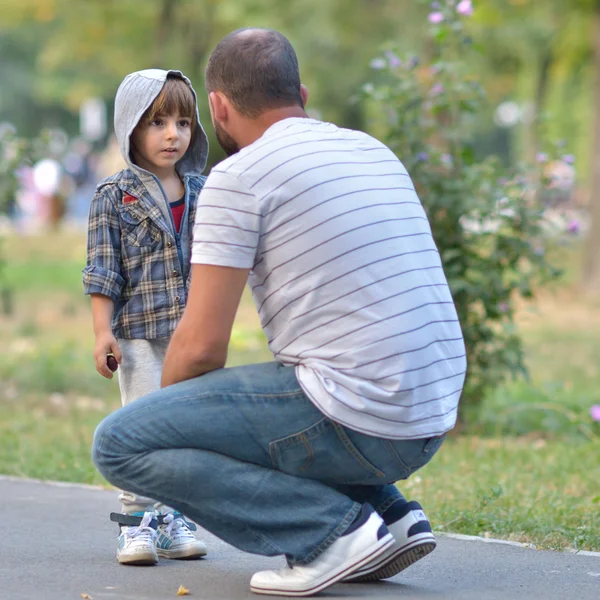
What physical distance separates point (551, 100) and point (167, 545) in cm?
3279

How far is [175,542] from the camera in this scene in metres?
4.15

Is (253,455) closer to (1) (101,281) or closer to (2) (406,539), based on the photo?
(2) (406,539)

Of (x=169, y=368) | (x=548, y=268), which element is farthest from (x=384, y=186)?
(x=548, y=268)

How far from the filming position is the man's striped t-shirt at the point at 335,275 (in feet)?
11.0

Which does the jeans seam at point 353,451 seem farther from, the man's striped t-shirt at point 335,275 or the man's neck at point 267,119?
the man's neck at point 267,119

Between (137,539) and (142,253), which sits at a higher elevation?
(142,253)

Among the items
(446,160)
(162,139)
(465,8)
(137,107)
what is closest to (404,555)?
(162,139)

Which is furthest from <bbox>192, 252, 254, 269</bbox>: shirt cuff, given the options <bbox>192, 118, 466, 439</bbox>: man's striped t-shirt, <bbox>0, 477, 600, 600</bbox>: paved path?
<bbox>0, 477, 600, 600</bbox>: paved path

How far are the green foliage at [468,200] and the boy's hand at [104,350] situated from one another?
10.8 ft

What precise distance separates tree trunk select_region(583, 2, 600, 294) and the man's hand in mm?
12915

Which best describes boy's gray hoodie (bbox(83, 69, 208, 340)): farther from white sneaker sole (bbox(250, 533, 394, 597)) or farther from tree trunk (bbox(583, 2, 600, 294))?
tree trunk (bbox(583, 2, 600, 294))

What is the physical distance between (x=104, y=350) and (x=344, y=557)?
1.02 m

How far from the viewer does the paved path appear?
3641mm

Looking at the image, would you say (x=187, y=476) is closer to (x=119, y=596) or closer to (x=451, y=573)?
(x=119, y=596)
